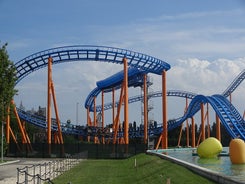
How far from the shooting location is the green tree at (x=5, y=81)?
31.3 metres

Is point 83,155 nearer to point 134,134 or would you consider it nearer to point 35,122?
point 35,122

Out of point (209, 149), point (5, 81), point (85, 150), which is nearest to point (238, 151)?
point (209, 149)

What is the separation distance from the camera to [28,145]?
1921 inches

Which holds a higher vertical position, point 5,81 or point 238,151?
point 5,81

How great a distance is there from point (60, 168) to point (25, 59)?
2396 centimetres

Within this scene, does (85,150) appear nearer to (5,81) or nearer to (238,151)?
(5,81)

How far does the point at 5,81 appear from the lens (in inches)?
1237

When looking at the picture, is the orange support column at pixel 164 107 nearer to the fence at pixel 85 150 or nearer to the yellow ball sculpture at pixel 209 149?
the fence at pixel 85 150

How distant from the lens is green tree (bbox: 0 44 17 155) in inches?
1234

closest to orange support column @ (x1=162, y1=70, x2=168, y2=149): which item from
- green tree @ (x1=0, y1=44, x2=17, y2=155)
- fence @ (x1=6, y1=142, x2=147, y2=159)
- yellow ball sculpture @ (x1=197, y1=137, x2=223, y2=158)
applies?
fence @ (x1=6, y1=142, x2=147, y2=159)

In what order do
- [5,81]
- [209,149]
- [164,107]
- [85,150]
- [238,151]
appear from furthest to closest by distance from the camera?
1. [164,107]
2. [85,150]
3. [209,149]
4. [5,81]
5. [238,151]

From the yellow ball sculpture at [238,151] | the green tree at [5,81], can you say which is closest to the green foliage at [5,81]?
the green tree at [5,81]

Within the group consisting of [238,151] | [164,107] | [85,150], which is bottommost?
[238,151]

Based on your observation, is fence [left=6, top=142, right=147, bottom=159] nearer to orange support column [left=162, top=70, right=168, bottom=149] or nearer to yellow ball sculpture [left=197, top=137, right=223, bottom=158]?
orange support column [left=162, top=70, right=168, bottom=149]
